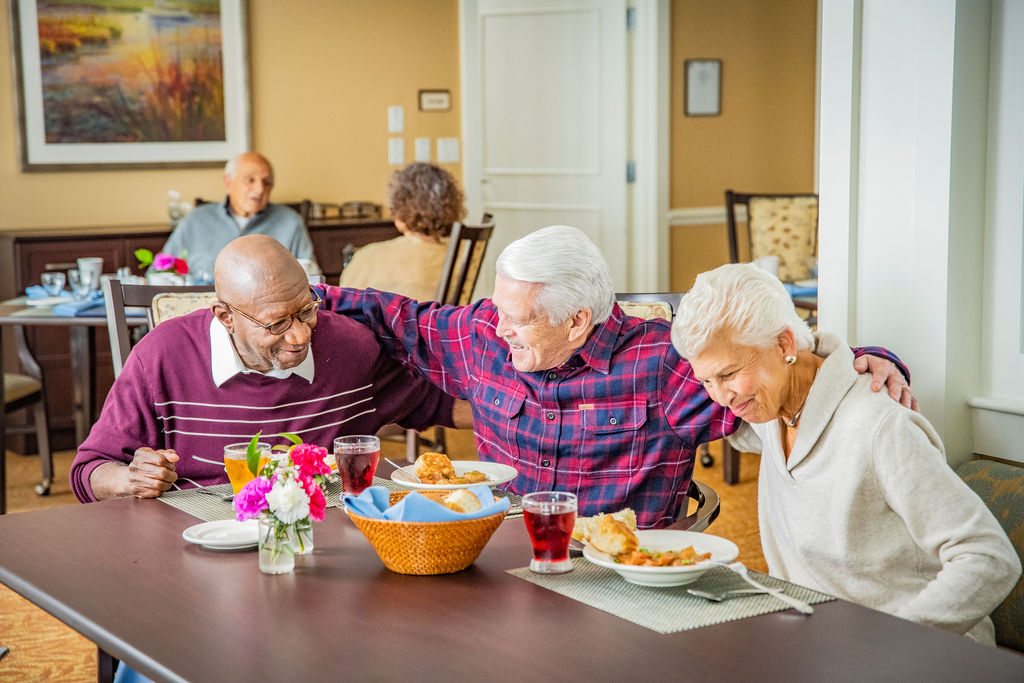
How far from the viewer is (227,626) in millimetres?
1301

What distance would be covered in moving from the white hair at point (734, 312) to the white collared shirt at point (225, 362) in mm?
884

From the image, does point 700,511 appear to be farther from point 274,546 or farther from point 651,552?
point 274,546

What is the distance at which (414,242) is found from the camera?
4.33 meters

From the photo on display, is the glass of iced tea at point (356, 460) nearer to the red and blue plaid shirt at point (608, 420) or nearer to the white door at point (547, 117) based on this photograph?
the red and blue plaid shirt at point (608, 420)

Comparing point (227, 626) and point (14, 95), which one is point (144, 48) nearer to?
point (14, 95)

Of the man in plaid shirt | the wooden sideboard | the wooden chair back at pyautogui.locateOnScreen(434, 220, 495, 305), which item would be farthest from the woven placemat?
the wooden sideboard

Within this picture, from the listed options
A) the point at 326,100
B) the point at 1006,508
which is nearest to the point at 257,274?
the point at 1006,508

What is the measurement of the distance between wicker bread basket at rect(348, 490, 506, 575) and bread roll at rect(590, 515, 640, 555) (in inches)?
5.3

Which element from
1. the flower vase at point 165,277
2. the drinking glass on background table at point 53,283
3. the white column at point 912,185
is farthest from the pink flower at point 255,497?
the drinking glass on background table at point 53,283

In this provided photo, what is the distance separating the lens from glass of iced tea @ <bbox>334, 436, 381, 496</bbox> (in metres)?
1.78

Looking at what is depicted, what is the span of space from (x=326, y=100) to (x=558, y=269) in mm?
4491

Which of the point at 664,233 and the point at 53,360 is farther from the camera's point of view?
the point at 664,233

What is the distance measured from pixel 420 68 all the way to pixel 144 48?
1.53m

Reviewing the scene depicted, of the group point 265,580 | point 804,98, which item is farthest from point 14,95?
point 265,580
